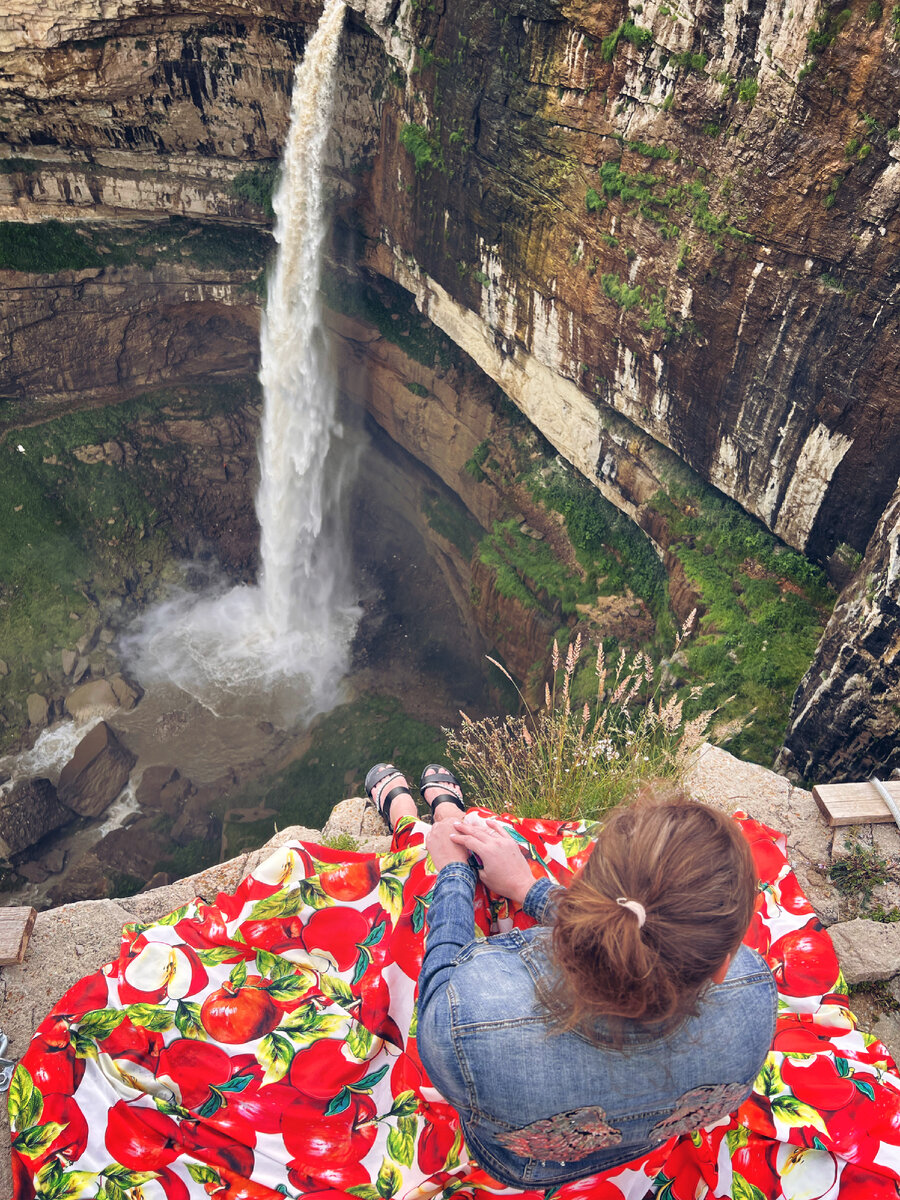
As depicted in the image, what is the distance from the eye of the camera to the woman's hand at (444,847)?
74.7 inches

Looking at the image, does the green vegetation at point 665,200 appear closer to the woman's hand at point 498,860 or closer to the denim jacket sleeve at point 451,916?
the woman's hand at point 498,860

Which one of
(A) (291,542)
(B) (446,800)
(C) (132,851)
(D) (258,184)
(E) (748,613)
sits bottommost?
(C) (132,851)

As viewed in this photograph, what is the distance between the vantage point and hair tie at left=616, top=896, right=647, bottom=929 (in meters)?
1.23

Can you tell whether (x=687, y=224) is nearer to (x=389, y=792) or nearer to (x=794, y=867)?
(x=794, y=867)

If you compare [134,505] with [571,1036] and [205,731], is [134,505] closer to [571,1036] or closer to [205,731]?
[205,731]

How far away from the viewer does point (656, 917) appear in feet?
4.04

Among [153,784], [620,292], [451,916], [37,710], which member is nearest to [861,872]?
[451,916]

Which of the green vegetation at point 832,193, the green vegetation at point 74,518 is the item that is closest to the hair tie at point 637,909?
the green vegetation at point 832,193

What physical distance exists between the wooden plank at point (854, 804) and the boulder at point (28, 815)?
10060mm

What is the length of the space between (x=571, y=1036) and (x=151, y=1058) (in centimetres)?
127

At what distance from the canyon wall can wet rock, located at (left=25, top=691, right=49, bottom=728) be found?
5.48m

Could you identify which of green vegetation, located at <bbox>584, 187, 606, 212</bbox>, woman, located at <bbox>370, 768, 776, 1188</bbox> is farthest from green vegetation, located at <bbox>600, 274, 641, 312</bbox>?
woman, located at <bbox>370, 768, 776, 1188</bbox>

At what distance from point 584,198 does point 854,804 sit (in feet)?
22.1

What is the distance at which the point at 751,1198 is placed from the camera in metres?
1.80
